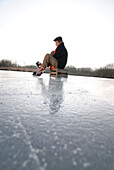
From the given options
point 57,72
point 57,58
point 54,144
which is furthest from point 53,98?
point 57,58

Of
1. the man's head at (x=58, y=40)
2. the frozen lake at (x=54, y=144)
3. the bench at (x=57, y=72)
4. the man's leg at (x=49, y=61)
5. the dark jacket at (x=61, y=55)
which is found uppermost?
the man's head at (x=58, y=40)

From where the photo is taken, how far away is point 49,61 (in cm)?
448

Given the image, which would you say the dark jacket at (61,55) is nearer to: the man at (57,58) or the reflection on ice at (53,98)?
the man at (57,58)

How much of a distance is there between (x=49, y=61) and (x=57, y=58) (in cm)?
44

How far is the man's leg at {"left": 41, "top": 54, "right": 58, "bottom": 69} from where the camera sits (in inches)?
175

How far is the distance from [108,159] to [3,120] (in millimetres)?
434

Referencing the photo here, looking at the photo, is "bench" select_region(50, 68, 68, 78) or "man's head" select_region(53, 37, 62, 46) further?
"man's head" select_region(53, 37, 62, 46)

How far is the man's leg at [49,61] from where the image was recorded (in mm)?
4438

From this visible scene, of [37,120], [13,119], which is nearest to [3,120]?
[13,119]

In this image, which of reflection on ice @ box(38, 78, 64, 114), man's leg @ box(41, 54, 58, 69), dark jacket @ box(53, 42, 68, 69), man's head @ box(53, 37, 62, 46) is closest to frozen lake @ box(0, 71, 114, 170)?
reflection on ice @ box(38, 78, 64, 114)

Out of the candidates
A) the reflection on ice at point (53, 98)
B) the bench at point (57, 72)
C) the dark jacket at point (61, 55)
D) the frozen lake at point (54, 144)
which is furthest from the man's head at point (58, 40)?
the frozen lake at point (54, 144)

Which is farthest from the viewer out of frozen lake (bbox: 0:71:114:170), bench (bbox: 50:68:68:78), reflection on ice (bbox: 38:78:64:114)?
bench (bbox: 50:68:68:78)

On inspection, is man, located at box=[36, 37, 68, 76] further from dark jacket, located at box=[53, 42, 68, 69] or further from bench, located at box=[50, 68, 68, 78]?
bench, located at box=[50, 68, 68, 78]

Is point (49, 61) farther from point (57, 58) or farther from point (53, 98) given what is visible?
point (53, 98)
